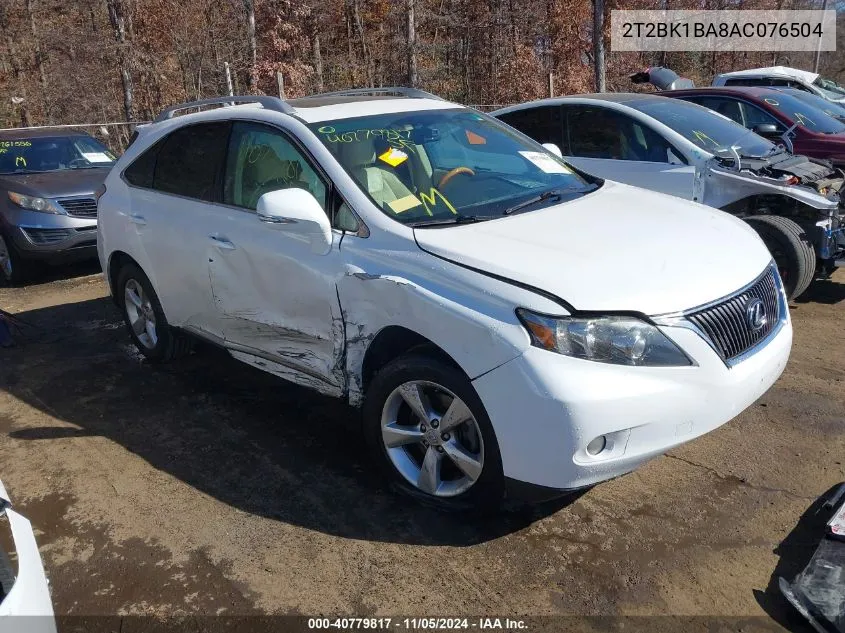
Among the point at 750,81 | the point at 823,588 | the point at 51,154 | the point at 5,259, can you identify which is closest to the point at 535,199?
the point at 823,588

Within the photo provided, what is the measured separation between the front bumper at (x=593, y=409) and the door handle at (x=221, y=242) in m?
1.87

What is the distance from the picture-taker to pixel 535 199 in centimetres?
372

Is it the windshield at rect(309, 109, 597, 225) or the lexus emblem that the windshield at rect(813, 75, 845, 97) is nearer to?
the windshield at rect(309, 109, 597, 225)

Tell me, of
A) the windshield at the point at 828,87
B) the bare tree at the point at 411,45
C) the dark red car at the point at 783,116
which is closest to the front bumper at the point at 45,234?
the dark red car at the point at 783,116

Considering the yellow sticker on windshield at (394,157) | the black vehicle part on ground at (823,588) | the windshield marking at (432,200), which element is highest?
the yellow sticker on windshield at (394,157)

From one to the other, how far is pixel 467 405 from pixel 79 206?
681 cm

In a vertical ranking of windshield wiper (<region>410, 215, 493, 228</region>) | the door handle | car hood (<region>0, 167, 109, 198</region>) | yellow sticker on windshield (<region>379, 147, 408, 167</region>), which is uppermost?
yellow sticker on windshield (<region>379, 147, 408, 167</region>)

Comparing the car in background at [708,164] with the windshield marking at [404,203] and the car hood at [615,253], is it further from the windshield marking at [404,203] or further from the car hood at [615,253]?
the windshield marking at [404,203]

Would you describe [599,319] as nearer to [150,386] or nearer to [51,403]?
[150,386]

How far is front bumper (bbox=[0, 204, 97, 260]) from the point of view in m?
7.88

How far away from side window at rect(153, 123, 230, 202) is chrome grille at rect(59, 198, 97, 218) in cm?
388

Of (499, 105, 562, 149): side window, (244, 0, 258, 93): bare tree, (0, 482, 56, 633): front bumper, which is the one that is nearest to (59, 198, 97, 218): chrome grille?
(499, 105, 562, 149): side window

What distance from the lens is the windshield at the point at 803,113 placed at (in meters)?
8.62

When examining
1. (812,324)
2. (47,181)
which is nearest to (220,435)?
(812,324)
